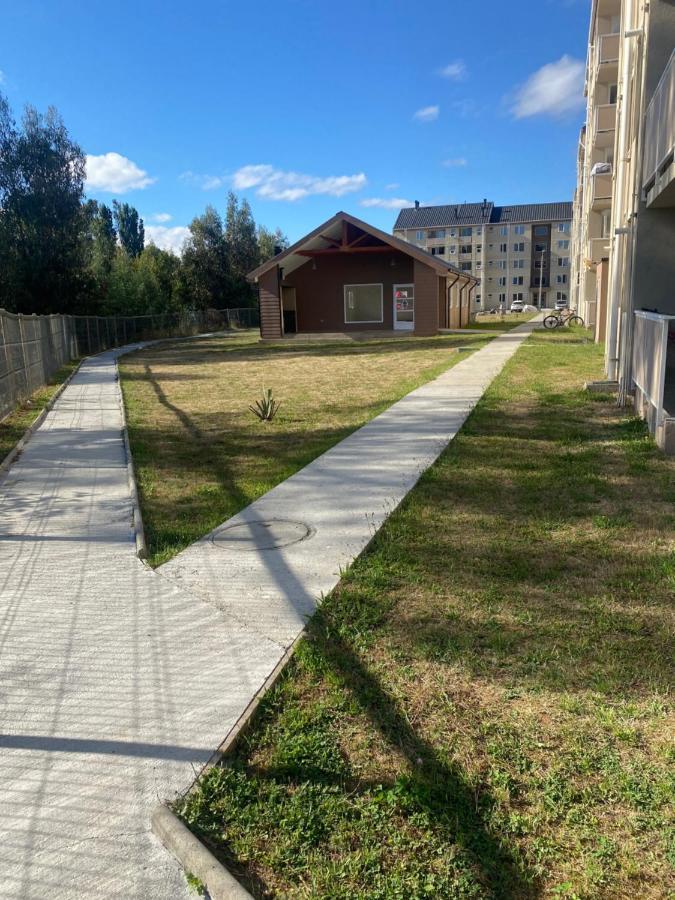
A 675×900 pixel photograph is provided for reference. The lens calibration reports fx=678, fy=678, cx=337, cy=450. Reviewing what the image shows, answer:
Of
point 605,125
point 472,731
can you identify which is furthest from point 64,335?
point 472,731

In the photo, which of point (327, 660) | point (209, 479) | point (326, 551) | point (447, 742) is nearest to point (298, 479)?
point (209, 479)

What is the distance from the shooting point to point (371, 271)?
31.2 metres

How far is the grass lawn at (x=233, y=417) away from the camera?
6324 millimetres

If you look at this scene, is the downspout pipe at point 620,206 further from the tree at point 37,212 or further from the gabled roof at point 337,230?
the tree at point 37,212

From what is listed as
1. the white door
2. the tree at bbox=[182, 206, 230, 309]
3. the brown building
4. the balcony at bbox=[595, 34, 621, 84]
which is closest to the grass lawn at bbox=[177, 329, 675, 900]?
the brown building

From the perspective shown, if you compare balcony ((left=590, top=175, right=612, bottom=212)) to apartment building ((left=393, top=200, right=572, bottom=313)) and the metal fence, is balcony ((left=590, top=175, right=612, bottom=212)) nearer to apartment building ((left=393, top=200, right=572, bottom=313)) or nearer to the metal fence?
the metal fence

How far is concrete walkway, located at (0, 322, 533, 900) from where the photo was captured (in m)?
2.28

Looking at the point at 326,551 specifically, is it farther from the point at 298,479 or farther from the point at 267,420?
the point at 267,420

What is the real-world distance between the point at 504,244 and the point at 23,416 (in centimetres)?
9300

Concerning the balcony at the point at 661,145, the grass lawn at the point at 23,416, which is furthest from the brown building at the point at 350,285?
the balcony at the point at 661,145

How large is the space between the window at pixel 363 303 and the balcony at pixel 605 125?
35.4 feet

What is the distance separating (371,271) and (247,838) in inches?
1202

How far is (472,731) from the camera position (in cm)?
280

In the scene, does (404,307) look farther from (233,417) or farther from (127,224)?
(127,224)
